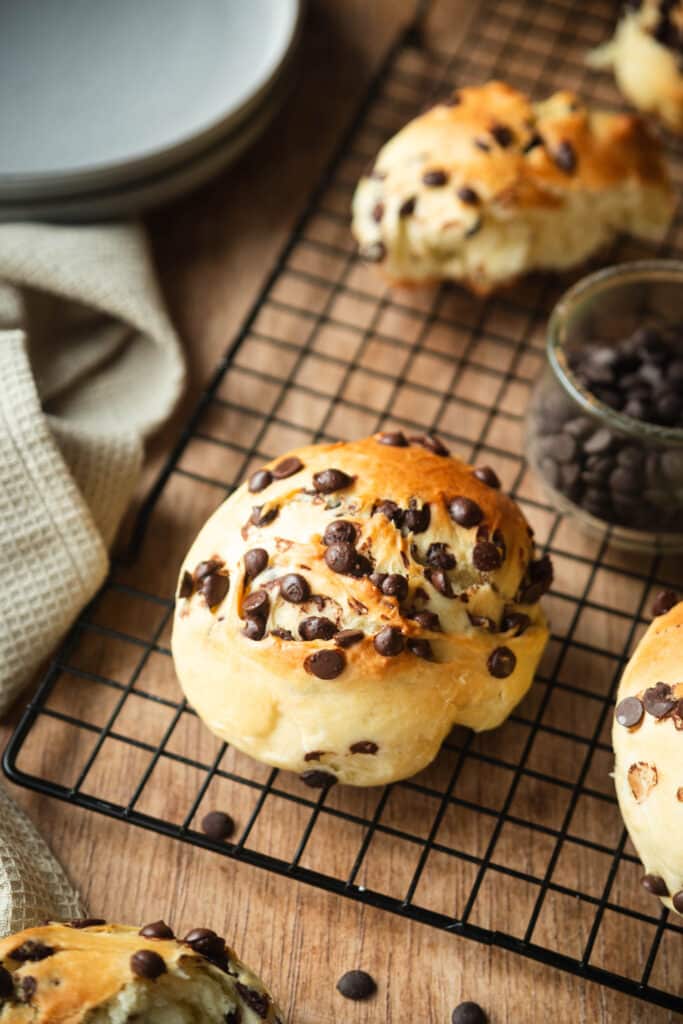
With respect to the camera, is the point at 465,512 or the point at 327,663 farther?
the point at 465,512

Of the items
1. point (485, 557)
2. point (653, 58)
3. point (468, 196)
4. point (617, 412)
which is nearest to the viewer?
point (485, 557)

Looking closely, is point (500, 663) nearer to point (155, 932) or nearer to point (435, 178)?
point (155, 932)

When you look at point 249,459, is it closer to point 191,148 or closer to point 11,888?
point 191,148

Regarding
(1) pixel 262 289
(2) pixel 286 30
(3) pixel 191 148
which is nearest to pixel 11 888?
(1) pixel 262 289

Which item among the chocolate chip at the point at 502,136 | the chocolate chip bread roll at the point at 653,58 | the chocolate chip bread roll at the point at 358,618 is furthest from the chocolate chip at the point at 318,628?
the chocolate chip bread roll at the point at 653,58

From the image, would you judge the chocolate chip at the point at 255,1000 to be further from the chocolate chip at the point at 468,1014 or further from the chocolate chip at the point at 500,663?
the chocolate chip at the point at 500,663

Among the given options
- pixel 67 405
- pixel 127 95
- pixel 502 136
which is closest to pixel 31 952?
pixel 67 405

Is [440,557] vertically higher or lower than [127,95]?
higher

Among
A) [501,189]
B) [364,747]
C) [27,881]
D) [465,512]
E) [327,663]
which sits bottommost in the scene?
[27,881]
